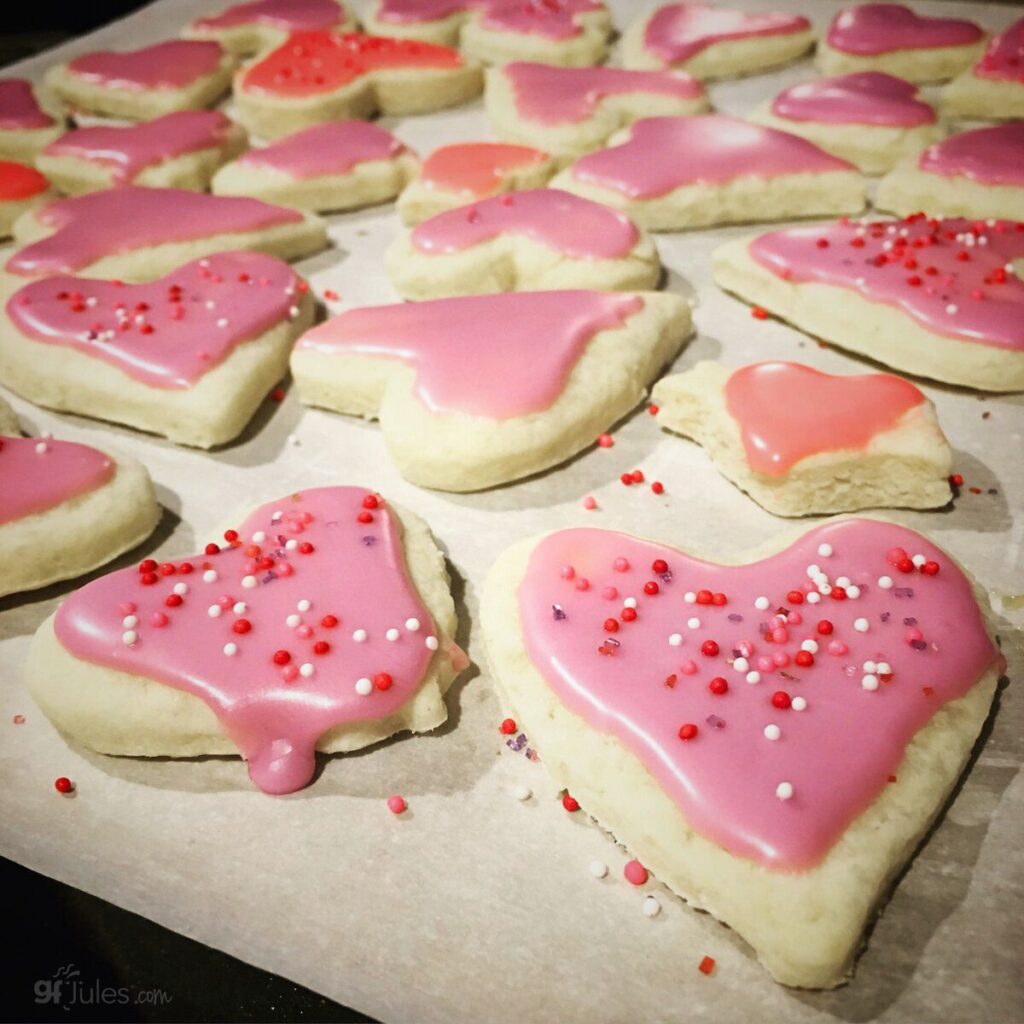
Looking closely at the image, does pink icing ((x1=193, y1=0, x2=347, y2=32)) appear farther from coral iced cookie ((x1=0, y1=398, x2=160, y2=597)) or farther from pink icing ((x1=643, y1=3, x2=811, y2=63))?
coral iced cookie ((x1=0, y1=398, x2=160, y2=597))

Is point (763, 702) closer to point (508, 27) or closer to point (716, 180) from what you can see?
point (716, 180)

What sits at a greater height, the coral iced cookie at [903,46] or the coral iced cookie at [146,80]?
the coral iced cookie at [146,80]

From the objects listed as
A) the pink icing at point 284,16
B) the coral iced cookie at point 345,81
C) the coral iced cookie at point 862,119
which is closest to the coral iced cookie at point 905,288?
the coral iced cookie at point 862,119

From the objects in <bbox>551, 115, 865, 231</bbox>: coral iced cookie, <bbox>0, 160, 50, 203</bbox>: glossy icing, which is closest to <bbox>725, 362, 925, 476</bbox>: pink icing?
<bbox>551, 115, 865, 231</bbox>: coral iced cookie

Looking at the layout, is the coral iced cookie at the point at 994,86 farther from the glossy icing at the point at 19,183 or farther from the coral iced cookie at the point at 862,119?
the glossy icing at the point at 19,183

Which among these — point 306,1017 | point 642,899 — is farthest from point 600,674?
point 306,1017

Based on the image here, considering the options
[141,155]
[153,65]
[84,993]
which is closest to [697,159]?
[141,155]

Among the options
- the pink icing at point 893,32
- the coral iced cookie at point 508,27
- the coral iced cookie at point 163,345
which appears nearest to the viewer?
the coral iced cookie at point 163,345
